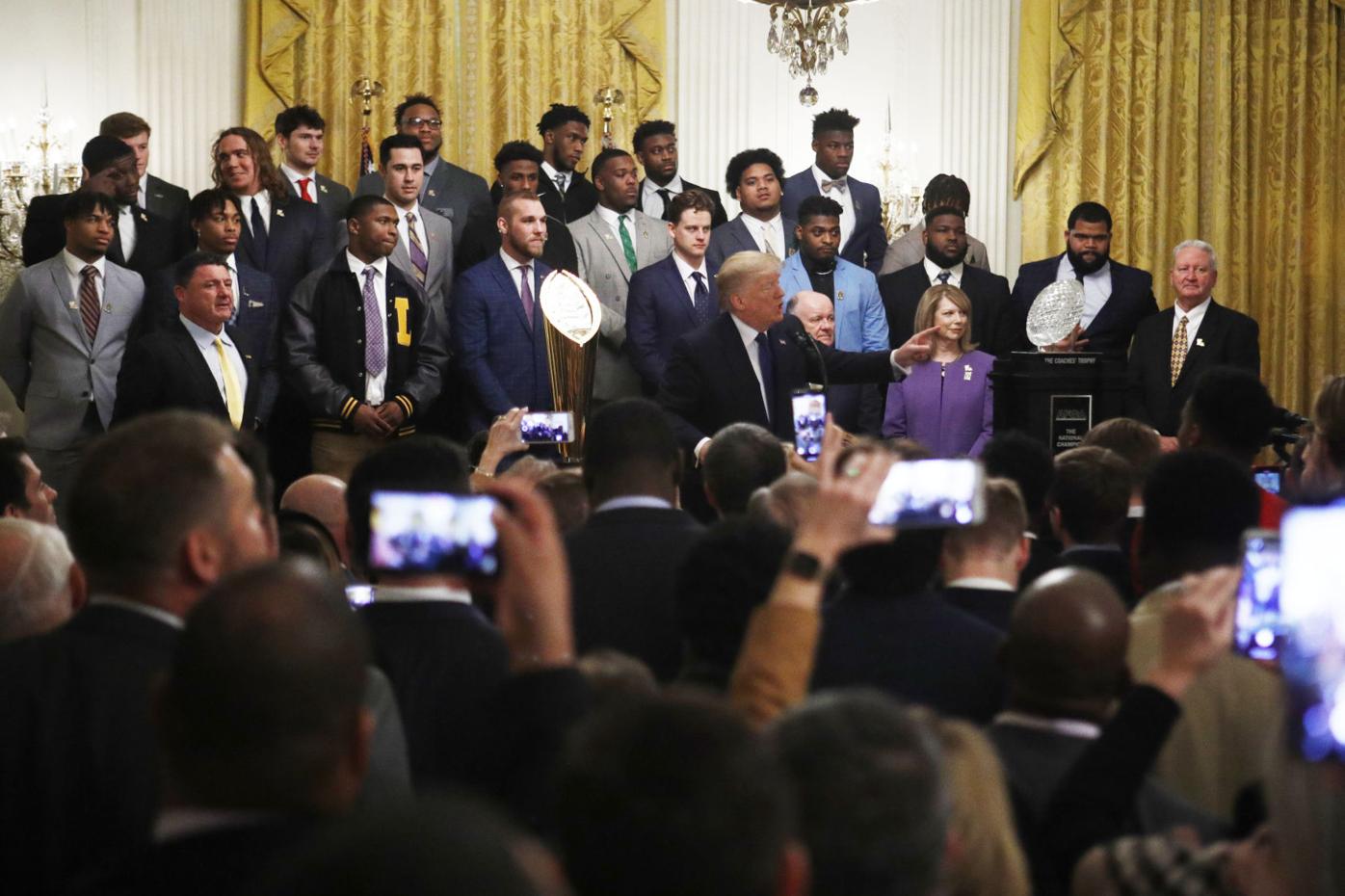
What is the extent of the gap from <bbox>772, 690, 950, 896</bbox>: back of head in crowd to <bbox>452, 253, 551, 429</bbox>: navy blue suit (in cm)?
526

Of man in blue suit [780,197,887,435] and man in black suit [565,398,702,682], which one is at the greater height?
man in blue suit [780,197,887,435]

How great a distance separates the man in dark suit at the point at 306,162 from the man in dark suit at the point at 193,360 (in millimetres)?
1533

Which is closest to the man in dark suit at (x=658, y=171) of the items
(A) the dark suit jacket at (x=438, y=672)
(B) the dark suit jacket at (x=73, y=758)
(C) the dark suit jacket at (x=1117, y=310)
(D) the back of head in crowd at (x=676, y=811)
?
(C) the dark suit jacket at (x=1117, y=310)

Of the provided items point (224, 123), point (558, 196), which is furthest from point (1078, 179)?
point (224, 123)

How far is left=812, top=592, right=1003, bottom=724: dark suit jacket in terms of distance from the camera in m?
2.65

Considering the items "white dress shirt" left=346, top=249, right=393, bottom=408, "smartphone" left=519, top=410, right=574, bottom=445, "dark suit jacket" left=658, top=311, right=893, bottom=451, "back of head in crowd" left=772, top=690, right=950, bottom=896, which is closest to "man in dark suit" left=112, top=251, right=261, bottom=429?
"white dress shirt" left=346, top=249, right=393, bottom=408

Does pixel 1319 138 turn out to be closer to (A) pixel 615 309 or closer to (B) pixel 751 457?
(A) pixel 615 309

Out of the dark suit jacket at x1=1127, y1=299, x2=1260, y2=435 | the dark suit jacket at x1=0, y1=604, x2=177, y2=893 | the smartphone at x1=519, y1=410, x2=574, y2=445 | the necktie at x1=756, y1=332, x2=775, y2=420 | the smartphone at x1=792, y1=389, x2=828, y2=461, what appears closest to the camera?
the dark suit jacket at x1=0, y1=604, x2=177, y2=893

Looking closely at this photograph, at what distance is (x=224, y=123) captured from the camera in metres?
9.27

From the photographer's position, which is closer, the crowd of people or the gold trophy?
the crowd of people

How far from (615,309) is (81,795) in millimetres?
5764

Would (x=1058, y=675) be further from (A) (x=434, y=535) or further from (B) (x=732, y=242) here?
(B) (x=732, y=242)

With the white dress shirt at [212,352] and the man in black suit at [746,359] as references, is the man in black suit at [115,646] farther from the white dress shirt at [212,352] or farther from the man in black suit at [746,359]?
the white dress shirt at [212,352]

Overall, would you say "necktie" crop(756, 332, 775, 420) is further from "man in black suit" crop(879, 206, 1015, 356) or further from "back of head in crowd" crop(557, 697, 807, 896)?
"back of head in crowd" crop(557, 697, 807, 896)
